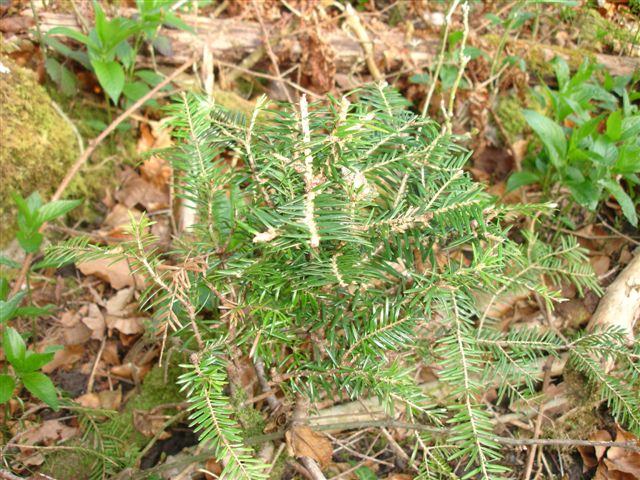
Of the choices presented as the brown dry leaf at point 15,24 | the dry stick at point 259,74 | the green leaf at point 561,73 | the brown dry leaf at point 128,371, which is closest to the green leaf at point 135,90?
the dry stick at point 259,74

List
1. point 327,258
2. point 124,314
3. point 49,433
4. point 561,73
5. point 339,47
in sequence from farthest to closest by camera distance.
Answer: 1. point 339,47
2. point 561,73
3. point 124,314
4. point 49,433
5. point 327,258

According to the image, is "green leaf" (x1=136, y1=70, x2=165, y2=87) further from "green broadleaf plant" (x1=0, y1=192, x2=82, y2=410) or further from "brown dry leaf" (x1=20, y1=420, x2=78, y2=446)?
"brown dry leaf" (x1=20, y1=420, x2=78, y2=446)

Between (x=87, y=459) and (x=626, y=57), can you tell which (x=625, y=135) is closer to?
(x=626, y=57)

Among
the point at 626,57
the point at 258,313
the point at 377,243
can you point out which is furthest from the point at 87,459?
the point at 626,57

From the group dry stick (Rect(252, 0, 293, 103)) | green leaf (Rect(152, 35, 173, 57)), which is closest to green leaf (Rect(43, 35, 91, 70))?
green leaf (Rect(152, 35, 173, 57))

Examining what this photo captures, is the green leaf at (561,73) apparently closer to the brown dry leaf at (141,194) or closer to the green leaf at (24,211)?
the brown dry leaf at (141,194)

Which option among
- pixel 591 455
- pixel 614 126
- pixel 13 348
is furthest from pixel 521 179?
pixel 13 348

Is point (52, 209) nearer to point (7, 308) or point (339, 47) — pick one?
point (7, 308)
